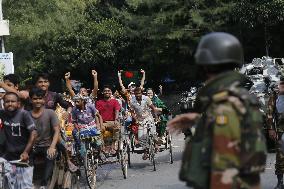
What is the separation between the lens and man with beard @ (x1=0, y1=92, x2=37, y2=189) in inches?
315

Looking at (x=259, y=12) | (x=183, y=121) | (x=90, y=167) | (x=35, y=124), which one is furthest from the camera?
(x=259, y=12)

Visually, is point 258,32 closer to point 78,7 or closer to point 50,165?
point 78,7

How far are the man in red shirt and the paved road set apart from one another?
2.26ft

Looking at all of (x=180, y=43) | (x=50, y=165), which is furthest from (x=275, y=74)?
(x=180, y=43)

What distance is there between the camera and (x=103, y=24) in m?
38.8

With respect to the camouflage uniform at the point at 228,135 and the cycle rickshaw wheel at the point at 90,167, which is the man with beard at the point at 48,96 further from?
the camouflage uniform at the point at 228,135

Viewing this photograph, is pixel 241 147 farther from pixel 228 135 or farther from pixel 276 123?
pixel 276 123

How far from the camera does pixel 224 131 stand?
3973 mm

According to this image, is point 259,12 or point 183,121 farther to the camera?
point 259,12

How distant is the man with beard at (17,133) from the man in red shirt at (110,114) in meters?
4.90

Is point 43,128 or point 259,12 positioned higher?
point 259,12

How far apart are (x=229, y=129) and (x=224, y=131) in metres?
0.03

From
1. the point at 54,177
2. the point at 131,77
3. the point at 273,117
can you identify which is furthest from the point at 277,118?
the point at 131,77

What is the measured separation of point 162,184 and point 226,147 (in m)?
8.02
